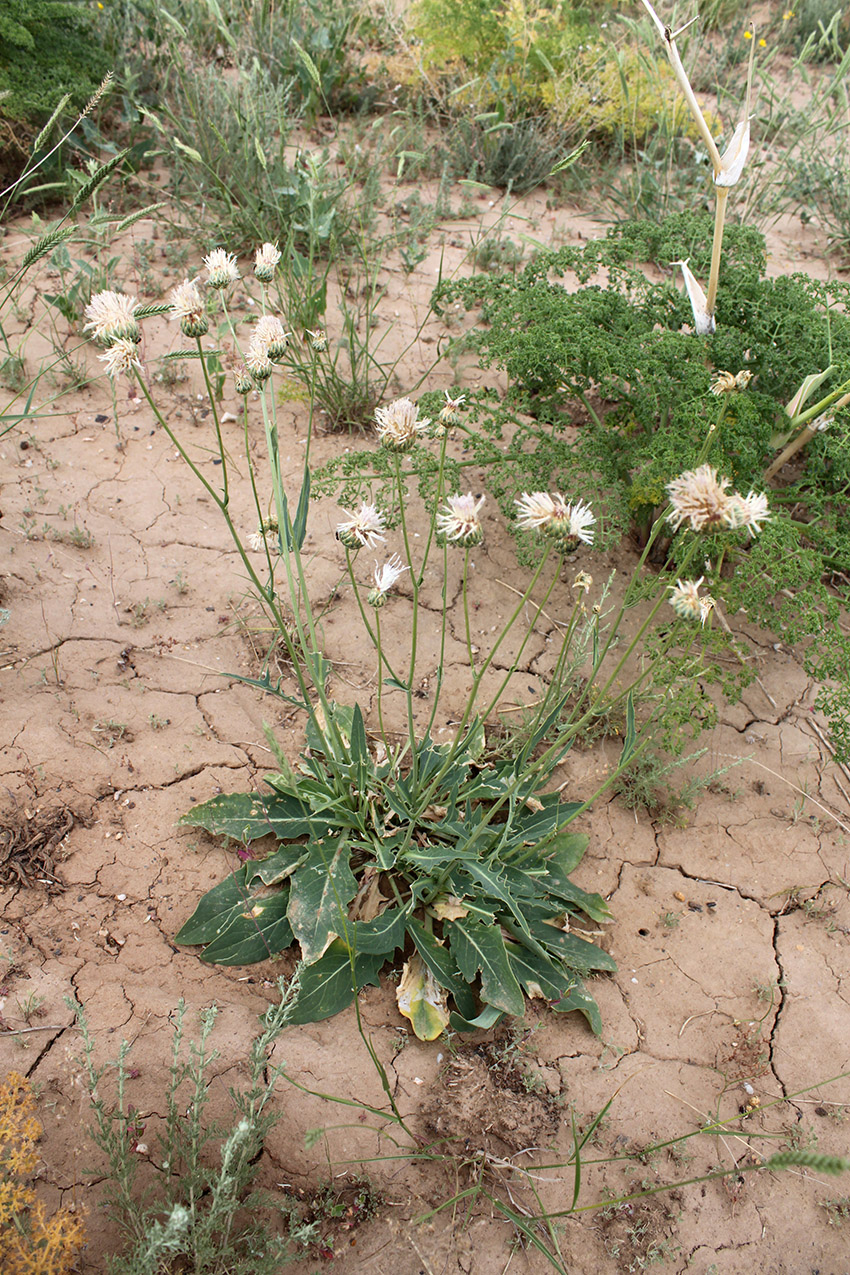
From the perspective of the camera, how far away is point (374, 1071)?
1.73 meters

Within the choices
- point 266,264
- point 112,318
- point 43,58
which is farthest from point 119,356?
point 43,58

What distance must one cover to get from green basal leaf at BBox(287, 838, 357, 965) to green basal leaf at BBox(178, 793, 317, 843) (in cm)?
10

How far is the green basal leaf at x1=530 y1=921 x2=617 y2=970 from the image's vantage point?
6.37ft

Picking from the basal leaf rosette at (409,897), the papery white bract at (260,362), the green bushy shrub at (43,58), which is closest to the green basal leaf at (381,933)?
the basal leaf rosette at (409,897)

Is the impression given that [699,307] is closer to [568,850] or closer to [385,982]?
[568,850]

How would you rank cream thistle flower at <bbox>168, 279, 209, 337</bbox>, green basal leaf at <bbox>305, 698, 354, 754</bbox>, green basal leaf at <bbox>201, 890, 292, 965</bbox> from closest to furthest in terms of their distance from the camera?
cream thistle flower at <bbox>168, 279, 209, 337</bbox> → green basal leaf at <bbox>201, 890, 292, 965</bbox> → green basal leaf at <bbox>305, 698, 354, 754</bbox>

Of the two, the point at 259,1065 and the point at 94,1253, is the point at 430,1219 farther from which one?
the point at 94,1253

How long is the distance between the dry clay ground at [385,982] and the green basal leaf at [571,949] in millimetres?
84

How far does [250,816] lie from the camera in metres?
2.05

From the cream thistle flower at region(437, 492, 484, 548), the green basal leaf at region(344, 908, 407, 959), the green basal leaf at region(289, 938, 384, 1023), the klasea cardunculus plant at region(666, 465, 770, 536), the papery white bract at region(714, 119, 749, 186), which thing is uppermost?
the papery white bract at region(714, 119, 749, 186)

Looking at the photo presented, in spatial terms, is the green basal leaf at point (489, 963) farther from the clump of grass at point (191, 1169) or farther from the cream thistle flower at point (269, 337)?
the cream thistle flower at point (269, 337)

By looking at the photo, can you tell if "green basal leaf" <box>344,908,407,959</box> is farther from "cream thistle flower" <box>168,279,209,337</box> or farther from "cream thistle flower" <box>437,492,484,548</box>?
"cream thistle flower" <box>168,279,209,337</box>

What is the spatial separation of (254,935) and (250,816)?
1.01 ft

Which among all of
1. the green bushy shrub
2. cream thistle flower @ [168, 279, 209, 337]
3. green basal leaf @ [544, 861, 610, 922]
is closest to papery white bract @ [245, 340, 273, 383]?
cream thistle flower @ [168, 279, 209, 337]
